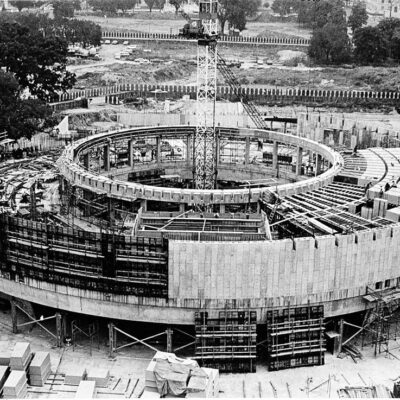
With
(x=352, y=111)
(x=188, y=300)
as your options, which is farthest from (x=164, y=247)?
(x=352, y=111)

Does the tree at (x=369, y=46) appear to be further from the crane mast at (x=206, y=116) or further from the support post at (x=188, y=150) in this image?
the crane mast at (x=206, y=116)

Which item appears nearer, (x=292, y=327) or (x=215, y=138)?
(x=292, y=327)

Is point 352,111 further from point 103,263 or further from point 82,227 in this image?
point 103,263

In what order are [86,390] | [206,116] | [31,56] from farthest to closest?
1. [31,56]
2. [206,116]
3. [86,390]

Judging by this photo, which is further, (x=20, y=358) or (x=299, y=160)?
(x=299, y=160)

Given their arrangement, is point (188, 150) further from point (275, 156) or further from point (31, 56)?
point (31, 56)

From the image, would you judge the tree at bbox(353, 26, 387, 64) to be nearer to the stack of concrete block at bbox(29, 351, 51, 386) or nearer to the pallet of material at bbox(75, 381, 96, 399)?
the stack of concrete block at bbox(29, 351, 51, 386)

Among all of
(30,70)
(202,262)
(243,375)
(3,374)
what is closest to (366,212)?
(202,262)

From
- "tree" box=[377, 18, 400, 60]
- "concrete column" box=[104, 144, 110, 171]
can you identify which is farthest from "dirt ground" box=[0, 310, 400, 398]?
"tree" box=[377, 18, 400, 60]
